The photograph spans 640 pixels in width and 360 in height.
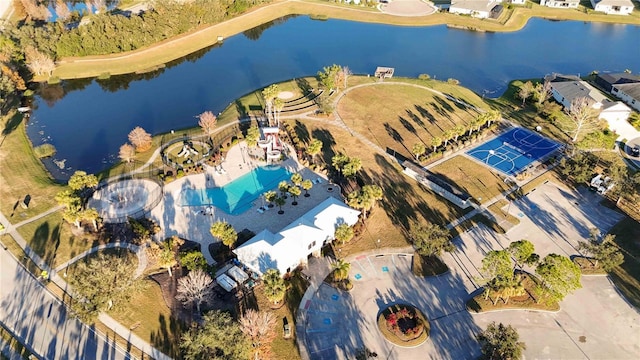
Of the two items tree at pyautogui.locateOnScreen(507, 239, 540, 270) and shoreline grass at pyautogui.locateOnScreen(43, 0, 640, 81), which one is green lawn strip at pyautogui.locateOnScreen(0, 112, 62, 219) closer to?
shoreline grass at pyautogui.locateOnScreen(43, 0, 640, 81)

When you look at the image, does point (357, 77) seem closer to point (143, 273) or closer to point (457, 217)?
point (457, 217)

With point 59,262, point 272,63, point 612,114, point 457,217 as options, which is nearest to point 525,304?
point 457,217

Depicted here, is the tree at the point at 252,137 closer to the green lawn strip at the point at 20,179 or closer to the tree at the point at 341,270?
the green lawn strip at the point at 20,179

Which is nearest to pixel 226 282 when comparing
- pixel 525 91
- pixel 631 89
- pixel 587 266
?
pixel 587 266

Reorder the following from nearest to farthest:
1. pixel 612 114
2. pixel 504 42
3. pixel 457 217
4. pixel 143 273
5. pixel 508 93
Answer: pixel 143 273, pixel 457 217, pixel 612 114, pixel 508 93, pixel 504 42

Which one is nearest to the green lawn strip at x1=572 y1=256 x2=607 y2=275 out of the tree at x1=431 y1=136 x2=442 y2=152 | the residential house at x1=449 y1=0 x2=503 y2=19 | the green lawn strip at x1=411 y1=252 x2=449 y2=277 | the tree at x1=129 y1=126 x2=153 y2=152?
the green lawn strip at x1=411 y1=252 x2=449 y2=277

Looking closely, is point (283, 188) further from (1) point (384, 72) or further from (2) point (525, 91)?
(2) point (525, 91)

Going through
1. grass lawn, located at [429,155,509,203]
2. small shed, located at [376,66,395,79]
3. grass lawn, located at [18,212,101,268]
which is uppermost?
small shed, located at [376,66,395,79]
